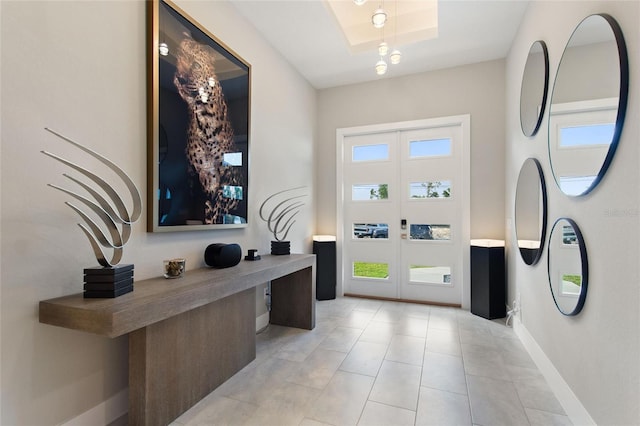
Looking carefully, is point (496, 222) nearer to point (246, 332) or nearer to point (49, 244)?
point (246, 332)

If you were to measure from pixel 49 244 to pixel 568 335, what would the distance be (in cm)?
298

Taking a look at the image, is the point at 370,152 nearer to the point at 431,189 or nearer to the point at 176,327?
the point at 431,189

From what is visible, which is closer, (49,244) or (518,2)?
(49,244)

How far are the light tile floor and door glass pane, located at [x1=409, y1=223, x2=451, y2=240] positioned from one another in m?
1.22

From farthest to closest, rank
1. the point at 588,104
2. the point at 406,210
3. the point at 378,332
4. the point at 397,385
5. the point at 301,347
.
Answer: the point at 406,210 < the point at 378,332 < the point at 301,347 < the point at 397,385 < the point at 588,104

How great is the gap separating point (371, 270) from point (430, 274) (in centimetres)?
83


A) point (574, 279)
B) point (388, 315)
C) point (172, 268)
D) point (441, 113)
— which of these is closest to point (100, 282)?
point (172, 268)

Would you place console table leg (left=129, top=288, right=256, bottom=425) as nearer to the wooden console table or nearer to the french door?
the wooden console table

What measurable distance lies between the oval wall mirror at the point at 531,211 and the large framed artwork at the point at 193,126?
8.30 ft

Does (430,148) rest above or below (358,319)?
above

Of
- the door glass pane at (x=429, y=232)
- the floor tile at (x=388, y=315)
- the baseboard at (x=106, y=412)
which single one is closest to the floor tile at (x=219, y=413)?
the baseboard at (x=106, y=412)

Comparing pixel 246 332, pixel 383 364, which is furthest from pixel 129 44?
pixel 383 364

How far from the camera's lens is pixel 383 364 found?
2.34m

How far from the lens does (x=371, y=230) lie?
436cm
